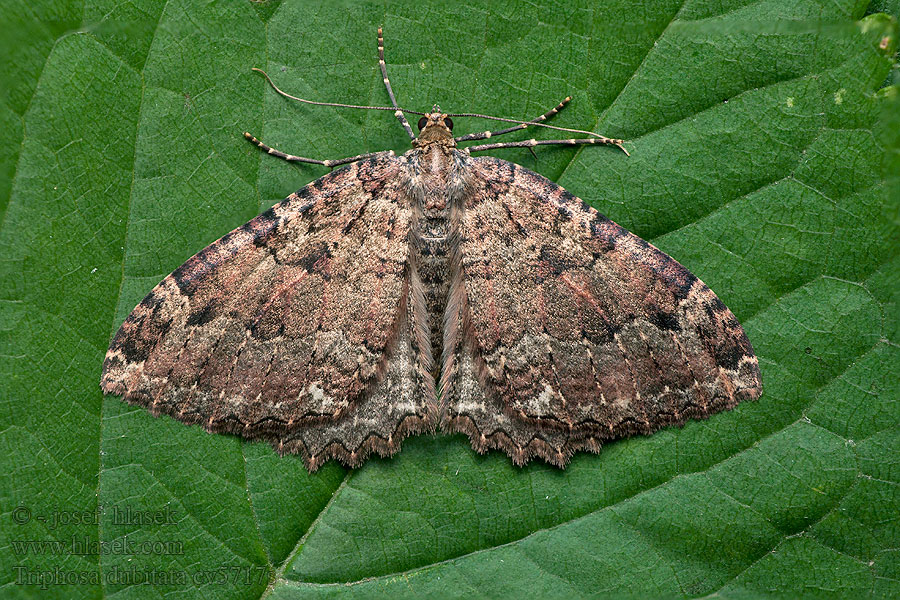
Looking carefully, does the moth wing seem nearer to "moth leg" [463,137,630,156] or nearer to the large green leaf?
the large green leaf

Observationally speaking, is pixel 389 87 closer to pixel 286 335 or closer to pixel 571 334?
pixel 286 335

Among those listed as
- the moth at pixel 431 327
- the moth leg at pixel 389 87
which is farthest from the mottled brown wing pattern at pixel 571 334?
the moth leg at pixel 389 87

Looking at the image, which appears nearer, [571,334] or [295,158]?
[571,334]

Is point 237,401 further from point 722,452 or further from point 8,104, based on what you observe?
point 722,452

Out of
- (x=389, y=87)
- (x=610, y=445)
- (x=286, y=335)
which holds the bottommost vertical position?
(x=610, y=445)

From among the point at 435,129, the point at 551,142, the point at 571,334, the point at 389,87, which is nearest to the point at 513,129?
the point at 551,142

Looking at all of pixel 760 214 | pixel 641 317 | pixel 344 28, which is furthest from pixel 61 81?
pixel 760 214

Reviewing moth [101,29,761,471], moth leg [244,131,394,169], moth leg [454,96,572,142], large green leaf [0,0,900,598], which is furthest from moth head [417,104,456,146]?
large green leaf [0,0,900,598]
